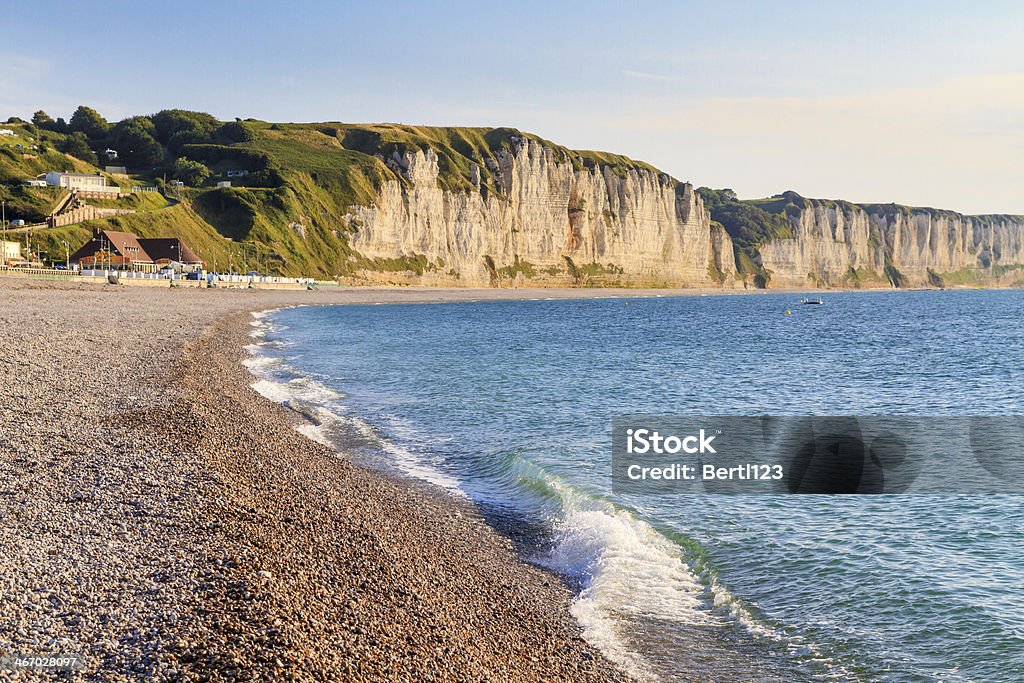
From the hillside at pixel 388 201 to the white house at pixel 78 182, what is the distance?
458cm

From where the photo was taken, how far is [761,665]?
812 centimetres

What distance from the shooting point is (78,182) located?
379ft

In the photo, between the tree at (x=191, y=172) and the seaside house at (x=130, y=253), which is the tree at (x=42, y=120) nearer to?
the tree at (x=191, y=172)

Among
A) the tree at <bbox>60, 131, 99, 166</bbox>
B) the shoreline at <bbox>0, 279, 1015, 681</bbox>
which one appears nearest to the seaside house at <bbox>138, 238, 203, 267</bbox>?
the tree at <bbox>60, 131, 99, 166</bbox>

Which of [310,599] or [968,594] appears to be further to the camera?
[968,594]

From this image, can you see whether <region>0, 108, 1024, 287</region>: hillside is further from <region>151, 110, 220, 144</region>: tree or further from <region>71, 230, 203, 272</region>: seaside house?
<region>71, 230, 203, 272</region>: seaside house

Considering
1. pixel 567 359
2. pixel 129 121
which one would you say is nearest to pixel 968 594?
pixel 567 359

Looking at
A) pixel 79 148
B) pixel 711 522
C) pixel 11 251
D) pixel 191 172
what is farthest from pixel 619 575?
pixel 79 148

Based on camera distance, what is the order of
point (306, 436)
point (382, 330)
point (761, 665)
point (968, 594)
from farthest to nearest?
1. point (382, 330)
2. point (306, 436)
3. point (968, 594)
4. point (761, 665)

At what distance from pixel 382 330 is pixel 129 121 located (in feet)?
460

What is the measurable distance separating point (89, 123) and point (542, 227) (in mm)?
97569

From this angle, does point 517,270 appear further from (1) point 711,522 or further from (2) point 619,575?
(2) point 619,575

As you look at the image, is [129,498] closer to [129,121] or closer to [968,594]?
[968,594]

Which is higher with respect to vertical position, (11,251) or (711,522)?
(11,251)
